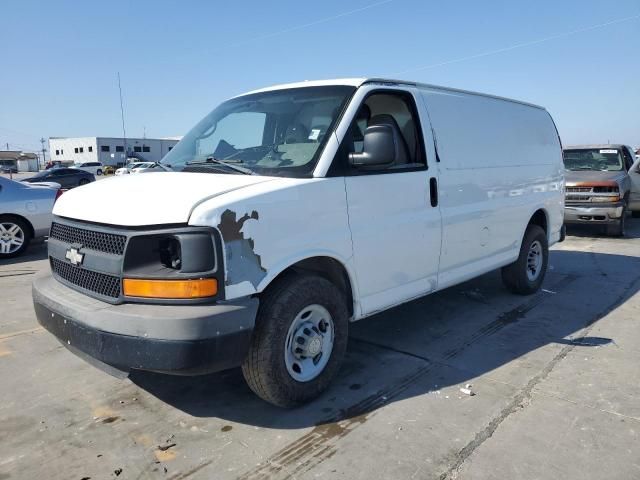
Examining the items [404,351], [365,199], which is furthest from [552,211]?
[365,199]

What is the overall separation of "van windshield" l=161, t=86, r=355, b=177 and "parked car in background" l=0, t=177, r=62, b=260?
5516 millimetres

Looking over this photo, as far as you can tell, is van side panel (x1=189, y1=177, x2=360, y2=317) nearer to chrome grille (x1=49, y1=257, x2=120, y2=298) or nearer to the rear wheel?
chrome grille (x1=49, y1=257, x2=120, y2=298)

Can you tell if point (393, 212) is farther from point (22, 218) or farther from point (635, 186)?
point (635, 186)

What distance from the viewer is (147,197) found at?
9.60ft

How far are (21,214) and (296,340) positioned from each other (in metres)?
7.18

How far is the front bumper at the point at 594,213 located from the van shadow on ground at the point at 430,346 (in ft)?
12.2

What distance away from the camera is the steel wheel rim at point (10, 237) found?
27.4 ft

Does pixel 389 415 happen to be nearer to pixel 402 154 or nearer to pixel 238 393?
pixel 238 393

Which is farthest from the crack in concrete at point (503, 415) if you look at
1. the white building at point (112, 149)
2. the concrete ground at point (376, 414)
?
the white building at point (112, 149)

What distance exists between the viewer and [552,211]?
20.8 feet

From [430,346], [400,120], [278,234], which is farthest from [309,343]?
[400,120]

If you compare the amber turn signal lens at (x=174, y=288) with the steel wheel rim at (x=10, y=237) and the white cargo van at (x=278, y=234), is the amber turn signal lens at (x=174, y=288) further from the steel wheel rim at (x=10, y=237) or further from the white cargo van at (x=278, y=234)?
the steel wheel rim at (x=10, y=237)

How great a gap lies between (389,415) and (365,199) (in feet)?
4.74

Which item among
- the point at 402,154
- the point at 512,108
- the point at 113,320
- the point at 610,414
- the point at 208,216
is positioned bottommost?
the point at 610,414
